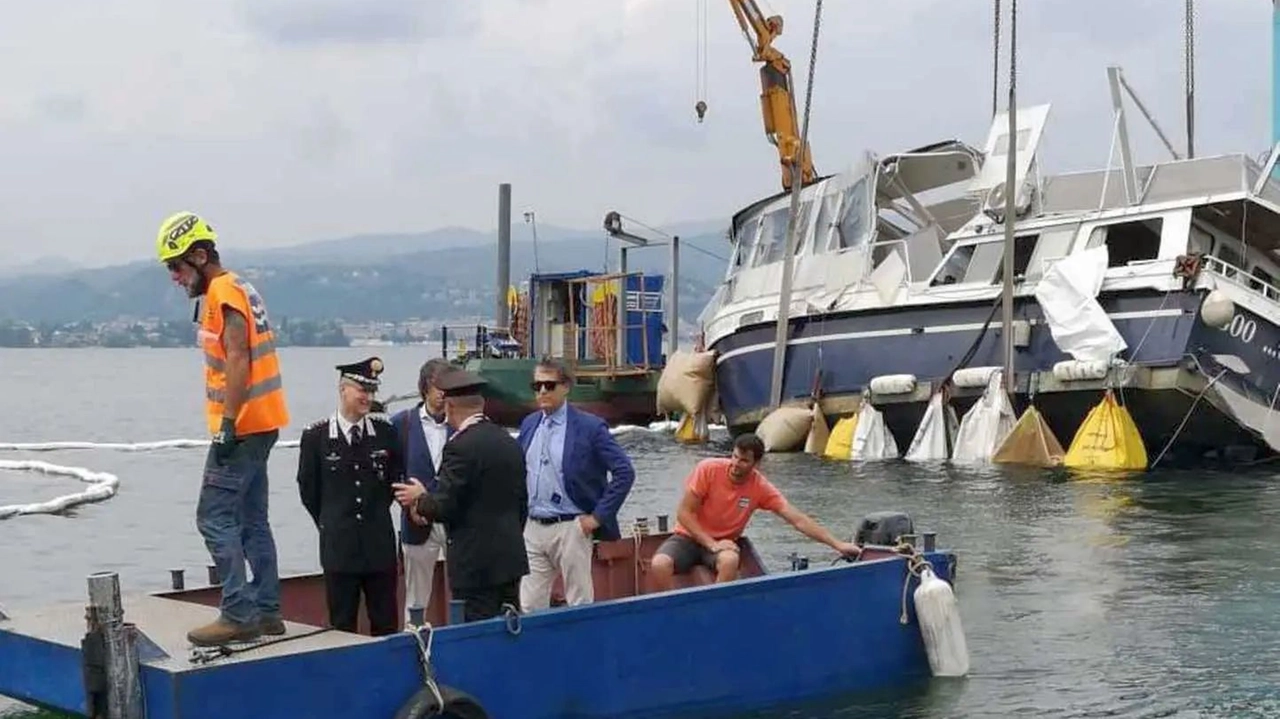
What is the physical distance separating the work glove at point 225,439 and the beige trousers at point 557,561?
221 centimetres

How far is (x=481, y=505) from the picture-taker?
28.9ft

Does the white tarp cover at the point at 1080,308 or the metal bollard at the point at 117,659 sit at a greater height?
the white tarp cover at the point at 1080,308

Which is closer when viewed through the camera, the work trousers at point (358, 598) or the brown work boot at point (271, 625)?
the brown work boot at point (271, 625)

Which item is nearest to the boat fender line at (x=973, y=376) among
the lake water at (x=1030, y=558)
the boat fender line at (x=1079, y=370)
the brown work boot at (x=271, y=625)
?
the boat fender line at (x=1079, y=370)

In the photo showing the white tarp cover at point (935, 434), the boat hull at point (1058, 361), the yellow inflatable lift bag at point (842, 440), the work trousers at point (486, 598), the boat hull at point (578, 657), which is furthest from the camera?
the yellow inflatable lift bag at point (842, 440)

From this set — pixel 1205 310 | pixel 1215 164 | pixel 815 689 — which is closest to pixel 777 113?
pixel 1215 164

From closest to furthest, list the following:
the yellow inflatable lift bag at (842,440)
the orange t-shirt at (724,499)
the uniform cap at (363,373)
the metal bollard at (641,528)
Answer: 1. the uniform cap at (363,373)
2. the orange t-shirt at (724,499)
3. the metal bollard at (641,528)
4. the yellow inflatable lift bag at (842,440)

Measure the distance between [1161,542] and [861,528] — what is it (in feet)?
25.9

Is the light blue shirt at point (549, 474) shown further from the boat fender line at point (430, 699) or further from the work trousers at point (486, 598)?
the boat fender line at point (430, 699)

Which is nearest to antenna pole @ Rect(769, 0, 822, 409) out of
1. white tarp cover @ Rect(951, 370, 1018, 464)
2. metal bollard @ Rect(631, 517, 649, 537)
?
white tarp cover @ Rect(951, 370, 1018, 464)

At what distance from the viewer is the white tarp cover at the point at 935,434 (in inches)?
1095

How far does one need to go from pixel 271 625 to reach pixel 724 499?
133 inches

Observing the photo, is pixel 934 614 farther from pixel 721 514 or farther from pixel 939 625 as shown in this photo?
pixel 721 514

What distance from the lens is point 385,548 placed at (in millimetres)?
9070
